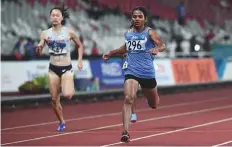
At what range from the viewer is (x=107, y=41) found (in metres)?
32.3

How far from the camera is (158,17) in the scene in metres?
36.5

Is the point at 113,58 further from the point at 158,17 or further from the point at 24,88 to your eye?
the point at 158,17

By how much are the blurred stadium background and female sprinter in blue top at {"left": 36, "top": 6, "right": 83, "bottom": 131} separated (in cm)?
716

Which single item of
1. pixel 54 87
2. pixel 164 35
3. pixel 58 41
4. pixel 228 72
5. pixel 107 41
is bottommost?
pixel 54 87

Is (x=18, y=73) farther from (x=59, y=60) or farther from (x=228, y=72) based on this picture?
(x=228, y=72)

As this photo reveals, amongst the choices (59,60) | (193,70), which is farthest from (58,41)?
(193,70)

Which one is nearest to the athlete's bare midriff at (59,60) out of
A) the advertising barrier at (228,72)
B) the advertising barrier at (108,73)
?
the advertising barrier at (108,73)

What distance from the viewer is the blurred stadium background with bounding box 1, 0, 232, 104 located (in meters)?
22.7

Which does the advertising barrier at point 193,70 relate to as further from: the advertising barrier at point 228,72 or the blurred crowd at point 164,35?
the advertising barrier at point 228,72

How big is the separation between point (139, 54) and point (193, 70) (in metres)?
19.3

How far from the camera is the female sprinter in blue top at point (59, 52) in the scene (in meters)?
12.2

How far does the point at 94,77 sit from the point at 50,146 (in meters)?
13.7

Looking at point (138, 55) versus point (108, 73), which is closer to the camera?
point (138, 55)

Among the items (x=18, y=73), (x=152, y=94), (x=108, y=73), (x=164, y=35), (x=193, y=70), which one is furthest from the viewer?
(x=164, y=35)
